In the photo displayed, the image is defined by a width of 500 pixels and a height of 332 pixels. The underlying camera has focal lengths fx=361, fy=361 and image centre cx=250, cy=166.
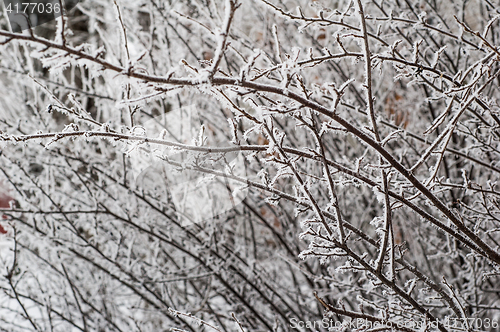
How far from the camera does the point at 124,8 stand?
3.41 meters

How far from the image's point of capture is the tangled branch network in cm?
115

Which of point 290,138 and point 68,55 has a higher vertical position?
point 290,138

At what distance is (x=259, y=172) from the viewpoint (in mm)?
1315

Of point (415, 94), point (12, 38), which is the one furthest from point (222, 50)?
point (415, 94)

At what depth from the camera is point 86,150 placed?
12.7 ft

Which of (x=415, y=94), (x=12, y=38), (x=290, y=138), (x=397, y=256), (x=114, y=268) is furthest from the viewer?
(x=415, y=94)

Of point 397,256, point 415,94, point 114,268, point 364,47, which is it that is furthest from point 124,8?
point 415,94

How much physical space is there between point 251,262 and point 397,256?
2.00 m

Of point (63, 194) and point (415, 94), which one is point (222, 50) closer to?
point (63, 194)

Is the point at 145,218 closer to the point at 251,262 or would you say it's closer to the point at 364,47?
the point at 251,262

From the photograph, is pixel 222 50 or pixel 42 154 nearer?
pixel 222 50

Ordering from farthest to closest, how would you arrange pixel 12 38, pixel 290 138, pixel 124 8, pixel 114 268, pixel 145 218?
Answer: pixel 290 138
pixel 124 8
pixel 114 268
pixel 145 218
pixel 12 38

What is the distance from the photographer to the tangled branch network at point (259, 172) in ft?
3.77

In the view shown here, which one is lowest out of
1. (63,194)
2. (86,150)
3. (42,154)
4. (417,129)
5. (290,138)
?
(63,194)
